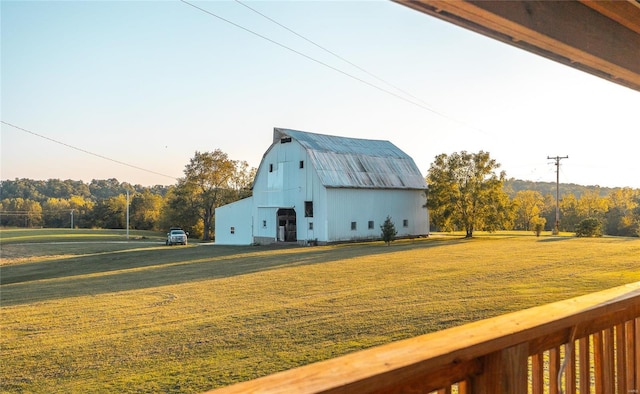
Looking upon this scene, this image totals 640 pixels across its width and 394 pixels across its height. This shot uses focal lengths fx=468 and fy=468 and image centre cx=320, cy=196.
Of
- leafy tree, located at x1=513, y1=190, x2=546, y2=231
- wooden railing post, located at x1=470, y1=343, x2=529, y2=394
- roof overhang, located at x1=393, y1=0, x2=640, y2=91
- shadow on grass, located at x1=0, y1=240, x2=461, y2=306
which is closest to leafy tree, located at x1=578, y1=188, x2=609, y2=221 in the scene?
leafy tree, located at x1=513, y1=190, x2=546, y2=231

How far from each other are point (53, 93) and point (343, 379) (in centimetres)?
3176

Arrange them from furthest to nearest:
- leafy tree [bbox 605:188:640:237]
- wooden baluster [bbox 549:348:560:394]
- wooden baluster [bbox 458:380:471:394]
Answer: leafy tree [bbox 605:188:640:237]
wooden baluster [bbox 549:348:560:394]
wooden baluster [bbox 458:380:471:394]

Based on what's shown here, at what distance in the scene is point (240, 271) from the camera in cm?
1534

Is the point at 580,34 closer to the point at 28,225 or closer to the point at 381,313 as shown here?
the point at 381,313

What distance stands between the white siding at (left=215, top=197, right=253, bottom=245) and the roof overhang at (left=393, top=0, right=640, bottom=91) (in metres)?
28.9

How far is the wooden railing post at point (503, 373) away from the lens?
1.43m

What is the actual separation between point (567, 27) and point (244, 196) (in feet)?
142

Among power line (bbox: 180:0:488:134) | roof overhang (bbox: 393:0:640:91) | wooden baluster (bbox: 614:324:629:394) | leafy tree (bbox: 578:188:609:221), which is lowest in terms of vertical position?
wooden baluster (bbox: 614:324:629:394)

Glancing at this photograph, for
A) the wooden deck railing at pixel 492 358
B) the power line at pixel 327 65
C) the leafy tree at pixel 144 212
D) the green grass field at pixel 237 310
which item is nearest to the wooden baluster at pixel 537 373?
the wooden deck railing at pixel 492 358

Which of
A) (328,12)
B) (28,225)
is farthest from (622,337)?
(28,225)

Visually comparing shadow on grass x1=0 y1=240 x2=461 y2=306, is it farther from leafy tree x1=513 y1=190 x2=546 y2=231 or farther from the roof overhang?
leafy tree x1=513 y1=190 x2=546 y2=231

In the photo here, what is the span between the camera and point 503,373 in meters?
1.47

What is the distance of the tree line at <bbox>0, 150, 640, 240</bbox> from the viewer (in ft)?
106

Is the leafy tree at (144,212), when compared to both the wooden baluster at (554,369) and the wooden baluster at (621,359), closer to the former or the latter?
the wooden baluster at (621,359)
